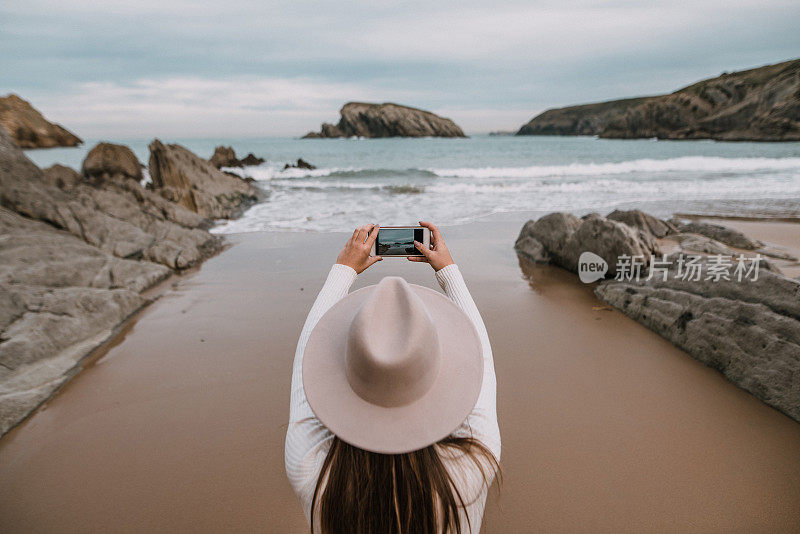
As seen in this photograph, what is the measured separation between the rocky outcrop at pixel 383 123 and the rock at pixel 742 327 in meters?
87.0

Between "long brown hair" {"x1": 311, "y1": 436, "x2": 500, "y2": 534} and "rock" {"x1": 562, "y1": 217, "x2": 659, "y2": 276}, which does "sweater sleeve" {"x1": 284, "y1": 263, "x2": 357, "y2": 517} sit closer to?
"long brown hair" {"x1": 311, "y1": 436, "x2": 500, "y2": 534}

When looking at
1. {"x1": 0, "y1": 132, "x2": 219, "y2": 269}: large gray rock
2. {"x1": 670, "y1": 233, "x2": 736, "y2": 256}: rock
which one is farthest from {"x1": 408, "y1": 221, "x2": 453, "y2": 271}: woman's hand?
{"x1": 670, "y1": 233, "x2": 736, "y2": 256}: rock

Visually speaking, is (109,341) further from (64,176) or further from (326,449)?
(64,176)

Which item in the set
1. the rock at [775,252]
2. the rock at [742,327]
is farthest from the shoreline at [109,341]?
the rock at [775,252]

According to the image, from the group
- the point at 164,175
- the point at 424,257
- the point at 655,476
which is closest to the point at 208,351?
the point at 424,257

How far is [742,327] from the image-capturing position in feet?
9.73

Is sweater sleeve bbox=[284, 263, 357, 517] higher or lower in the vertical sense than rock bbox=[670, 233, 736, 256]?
higher

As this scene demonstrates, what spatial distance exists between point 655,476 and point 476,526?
5.71 feet

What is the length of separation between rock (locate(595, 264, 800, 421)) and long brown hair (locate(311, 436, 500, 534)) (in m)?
3.01

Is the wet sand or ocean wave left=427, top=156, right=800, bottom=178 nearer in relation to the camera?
the wet sand

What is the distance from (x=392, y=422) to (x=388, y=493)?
0.19 m

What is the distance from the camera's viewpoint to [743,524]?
1.98 metres

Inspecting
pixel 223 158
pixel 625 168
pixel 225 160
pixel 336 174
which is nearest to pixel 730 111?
pixel 625 168

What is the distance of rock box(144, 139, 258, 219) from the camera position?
34.4 ft
